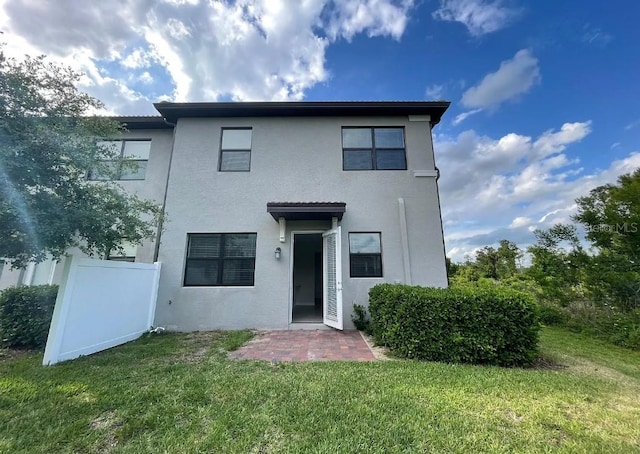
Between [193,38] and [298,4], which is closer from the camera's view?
[298,4]

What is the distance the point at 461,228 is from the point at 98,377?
16.8 meters

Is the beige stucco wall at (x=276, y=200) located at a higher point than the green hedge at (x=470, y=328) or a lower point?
higher

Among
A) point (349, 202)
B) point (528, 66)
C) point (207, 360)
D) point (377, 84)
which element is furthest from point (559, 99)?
point (207, 360)

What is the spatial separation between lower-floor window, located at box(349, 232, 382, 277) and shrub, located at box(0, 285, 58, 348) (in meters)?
7.01

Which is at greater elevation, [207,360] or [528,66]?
[528,66]

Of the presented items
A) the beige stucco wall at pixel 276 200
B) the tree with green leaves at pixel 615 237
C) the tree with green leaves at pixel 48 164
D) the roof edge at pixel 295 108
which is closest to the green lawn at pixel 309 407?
the tree with green leaves at pixel 48 164

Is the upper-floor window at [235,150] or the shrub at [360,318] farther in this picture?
the upper-floor window at [235,150]

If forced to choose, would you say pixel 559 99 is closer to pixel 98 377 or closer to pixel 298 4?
pixel 298 4

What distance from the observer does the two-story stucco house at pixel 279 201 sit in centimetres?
720

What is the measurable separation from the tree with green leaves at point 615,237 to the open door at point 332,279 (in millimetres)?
7293

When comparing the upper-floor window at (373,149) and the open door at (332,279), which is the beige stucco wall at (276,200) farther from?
the open door at (332,279)

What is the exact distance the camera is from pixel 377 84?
29.9 ft

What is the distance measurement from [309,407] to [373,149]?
24.0ft

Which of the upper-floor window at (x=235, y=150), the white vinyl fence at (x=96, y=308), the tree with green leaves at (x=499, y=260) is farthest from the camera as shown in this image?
the tree with green leaves at (x=499, y=260)
